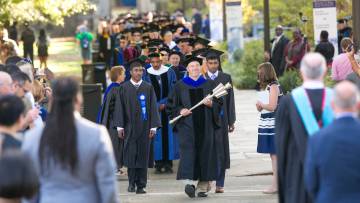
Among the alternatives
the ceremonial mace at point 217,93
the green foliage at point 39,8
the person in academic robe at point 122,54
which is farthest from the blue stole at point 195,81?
the green foliage at point 39,8

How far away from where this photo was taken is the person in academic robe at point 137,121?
15797 millimetres

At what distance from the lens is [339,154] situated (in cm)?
822

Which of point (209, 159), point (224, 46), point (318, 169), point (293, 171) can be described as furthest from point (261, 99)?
point (224, 46)

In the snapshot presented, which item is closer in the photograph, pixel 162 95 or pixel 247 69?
pixel 162 95

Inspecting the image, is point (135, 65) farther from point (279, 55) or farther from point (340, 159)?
point (279, 55)

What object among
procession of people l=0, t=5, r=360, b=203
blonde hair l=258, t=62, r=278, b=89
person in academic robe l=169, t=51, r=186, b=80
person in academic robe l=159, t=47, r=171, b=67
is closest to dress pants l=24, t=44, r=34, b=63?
procession of people l=0, t=5, r=360, b=203

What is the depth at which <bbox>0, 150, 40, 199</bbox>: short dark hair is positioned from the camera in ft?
24.9

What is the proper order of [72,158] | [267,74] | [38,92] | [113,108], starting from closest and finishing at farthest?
1. [72,158]
2. [38,92]
3. [267,74]
4. [113,108]

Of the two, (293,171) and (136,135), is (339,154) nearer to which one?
(293,171)

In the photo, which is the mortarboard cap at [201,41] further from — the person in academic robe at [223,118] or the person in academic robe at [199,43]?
the person in academic robe at [223,118]

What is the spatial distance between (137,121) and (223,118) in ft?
3.89

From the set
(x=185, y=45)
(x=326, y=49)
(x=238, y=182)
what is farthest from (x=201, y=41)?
(x=238, y=182)

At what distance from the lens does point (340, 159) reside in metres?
8.22

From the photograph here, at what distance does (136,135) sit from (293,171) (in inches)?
251
